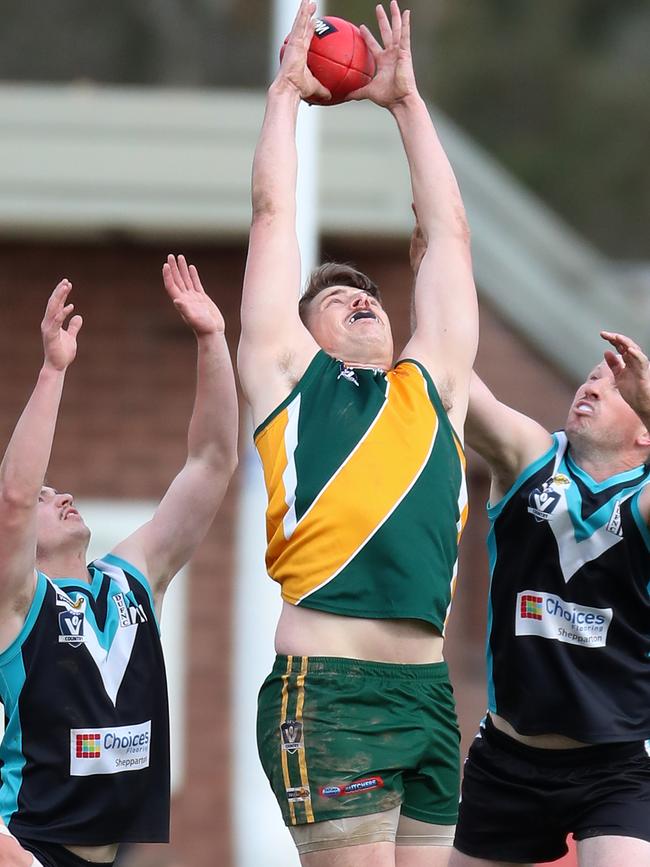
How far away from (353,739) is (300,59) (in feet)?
6.84

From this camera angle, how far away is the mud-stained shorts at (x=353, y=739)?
13.5ft

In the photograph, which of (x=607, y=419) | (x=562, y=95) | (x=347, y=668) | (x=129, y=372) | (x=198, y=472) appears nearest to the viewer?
(x=347, y=668)

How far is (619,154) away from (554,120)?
1549 mm

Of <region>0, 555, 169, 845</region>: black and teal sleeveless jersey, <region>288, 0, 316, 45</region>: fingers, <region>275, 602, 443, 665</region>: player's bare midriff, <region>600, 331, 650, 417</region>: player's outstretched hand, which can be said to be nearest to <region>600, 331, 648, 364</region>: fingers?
<region>600, 331, 650, 417</region>: player's outstretched hand

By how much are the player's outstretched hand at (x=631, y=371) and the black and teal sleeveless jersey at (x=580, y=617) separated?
415mm

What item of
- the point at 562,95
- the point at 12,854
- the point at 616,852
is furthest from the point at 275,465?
the point at 562,95

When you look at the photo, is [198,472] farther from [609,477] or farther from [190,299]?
[609,477]

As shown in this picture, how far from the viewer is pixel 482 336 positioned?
1149 centimetres

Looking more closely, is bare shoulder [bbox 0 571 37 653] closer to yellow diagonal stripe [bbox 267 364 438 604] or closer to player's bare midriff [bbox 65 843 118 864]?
player's bare midriff [bbox 65 843 118 864]

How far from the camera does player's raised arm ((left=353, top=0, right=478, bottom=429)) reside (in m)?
4.53

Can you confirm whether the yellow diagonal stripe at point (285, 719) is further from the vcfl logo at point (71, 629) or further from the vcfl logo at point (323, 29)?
the vcfl logo at point (323, 29)

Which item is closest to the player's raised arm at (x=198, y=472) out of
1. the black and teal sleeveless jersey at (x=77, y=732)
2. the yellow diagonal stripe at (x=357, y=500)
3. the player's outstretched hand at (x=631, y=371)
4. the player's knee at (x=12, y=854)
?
the black and teal sleeveless jersey at (x=77, y=732)

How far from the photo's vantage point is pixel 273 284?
4.39m

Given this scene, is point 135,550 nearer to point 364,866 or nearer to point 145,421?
point 364,866
